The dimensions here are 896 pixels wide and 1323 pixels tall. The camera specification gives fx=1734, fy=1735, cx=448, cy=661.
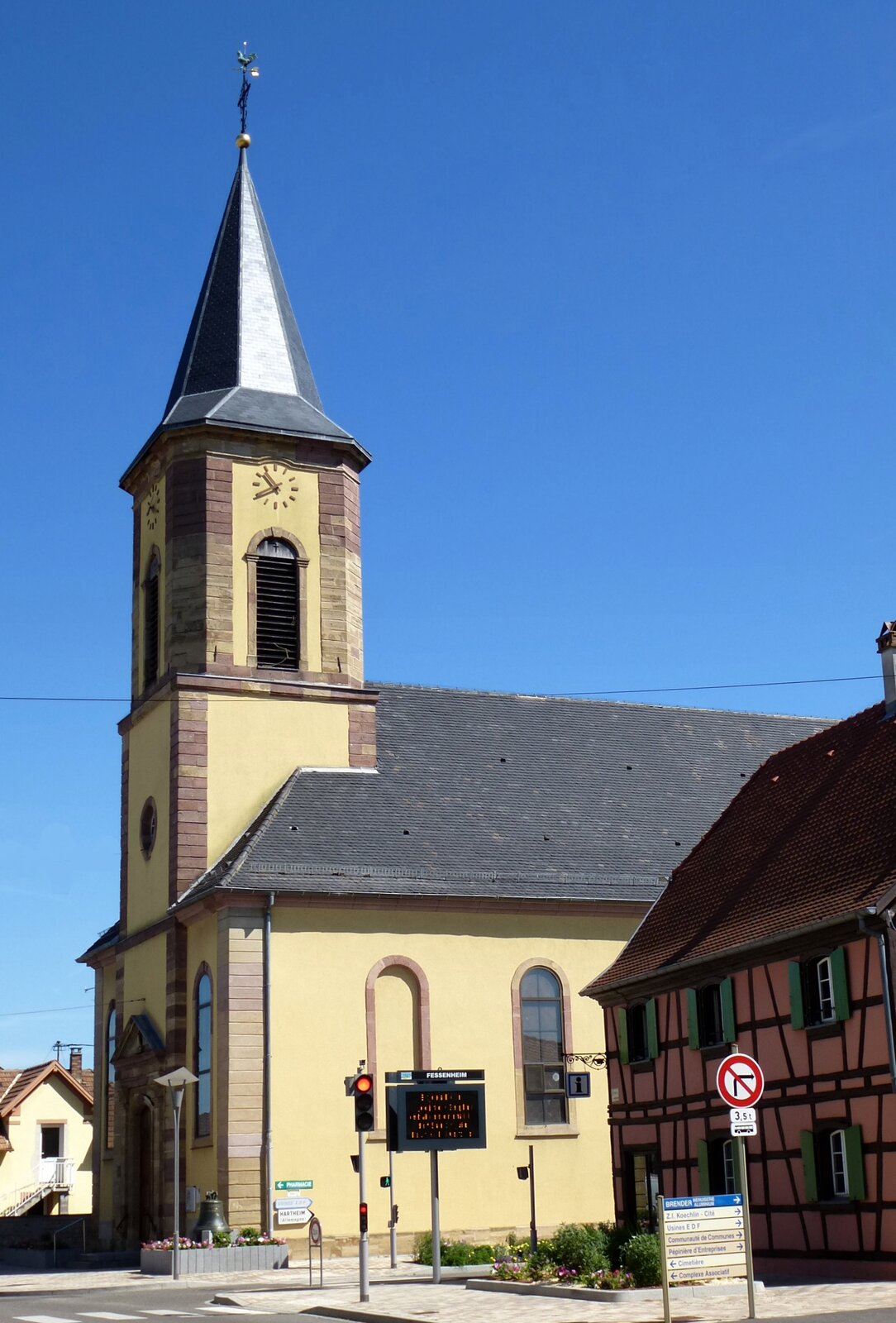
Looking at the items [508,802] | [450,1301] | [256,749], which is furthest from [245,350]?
[450,1301]

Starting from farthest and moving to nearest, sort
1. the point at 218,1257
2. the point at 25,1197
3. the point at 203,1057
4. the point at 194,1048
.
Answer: the point at 25,1197, the point at 194,1048, the point at 203,1057, the point at 218,1257

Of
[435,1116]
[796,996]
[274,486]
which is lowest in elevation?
[435,1116]

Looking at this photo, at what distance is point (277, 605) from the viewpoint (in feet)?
123

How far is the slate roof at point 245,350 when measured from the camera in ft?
127

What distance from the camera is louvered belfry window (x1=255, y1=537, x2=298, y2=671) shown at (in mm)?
37094

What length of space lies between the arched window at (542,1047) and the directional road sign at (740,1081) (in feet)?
58.7

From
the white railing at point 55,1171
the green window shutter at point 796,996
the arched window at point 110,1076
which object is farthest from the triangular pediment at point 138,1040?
the white railing at point 55,1171

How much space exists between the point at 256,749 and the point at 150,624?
4.75m

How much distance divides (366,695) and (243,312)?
9744 mm

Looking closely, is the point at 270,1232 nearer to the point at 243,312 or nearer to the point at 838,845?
the point at 838,845

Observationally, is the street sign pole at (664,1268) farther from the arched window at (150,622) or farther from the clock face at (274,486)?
the arched window at (150,622)

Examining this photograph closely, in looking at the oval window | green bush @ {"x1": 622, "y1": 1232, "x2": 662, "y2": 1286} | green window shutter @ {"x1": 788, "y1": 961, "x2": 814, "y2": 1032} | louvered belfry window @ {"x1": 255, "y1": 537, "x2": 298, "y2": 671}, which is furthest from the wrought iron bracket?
green bush @ {"x1": 622, "y1": 1232, "x2": 662, "y2": 1286}

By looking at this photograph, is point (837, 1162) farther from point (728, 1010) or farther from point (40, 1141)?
point (40, 1141)

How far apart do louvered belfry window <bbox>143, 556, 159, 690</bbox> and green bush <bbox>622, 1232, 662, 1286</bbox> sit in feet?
67.1
